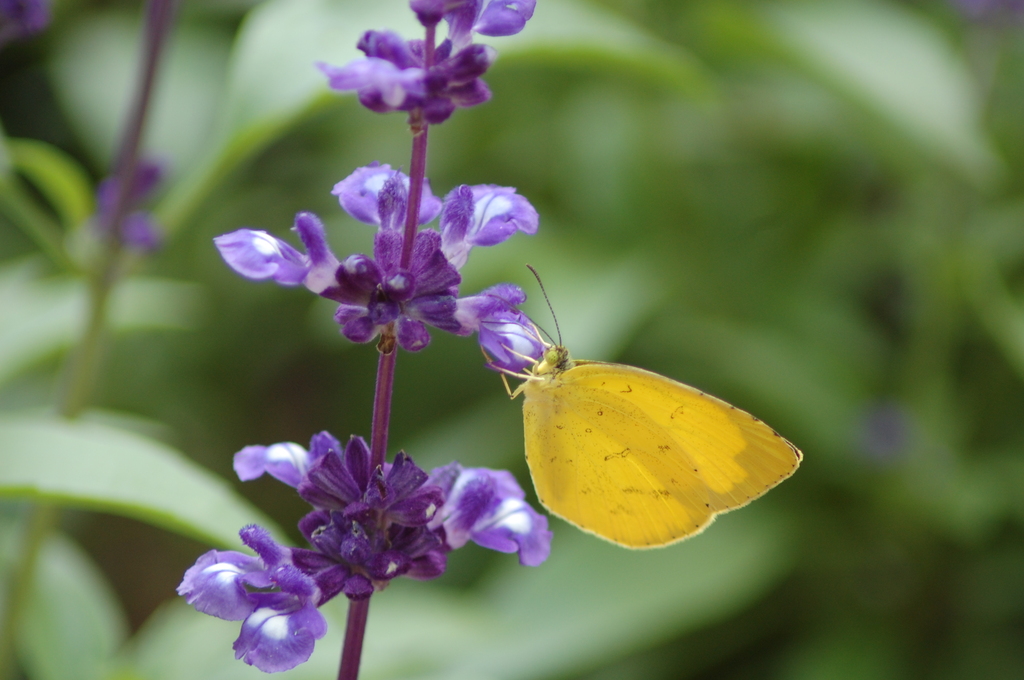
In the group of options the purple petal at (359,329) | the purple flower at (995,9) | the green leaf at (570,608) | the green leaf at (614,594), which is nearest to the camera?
the purple petal at (359,329)

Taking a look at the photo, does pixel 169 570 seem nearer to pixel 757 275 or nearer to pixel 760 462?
pixel 757 275

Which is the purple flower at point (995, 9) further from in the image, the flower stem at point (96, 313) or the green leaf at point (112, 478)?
the green leaf at point (112, 478)

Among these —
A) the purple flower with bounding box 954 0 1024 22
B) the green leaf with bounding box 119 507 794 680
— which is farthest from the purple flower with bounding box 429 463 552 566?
the purple flower with bounding box 954 0 1024 22

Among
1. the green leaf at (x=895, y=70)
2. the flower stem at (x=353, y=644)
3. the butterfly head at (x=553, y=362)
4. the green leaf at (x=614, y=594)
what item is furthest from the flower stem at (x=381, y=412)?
the green leaf at (x=895, y=70)

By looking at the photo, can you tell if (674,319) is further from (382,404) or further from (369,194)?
(382,404)

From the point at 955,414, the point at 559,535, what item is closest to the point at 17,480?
the point at 559,535
